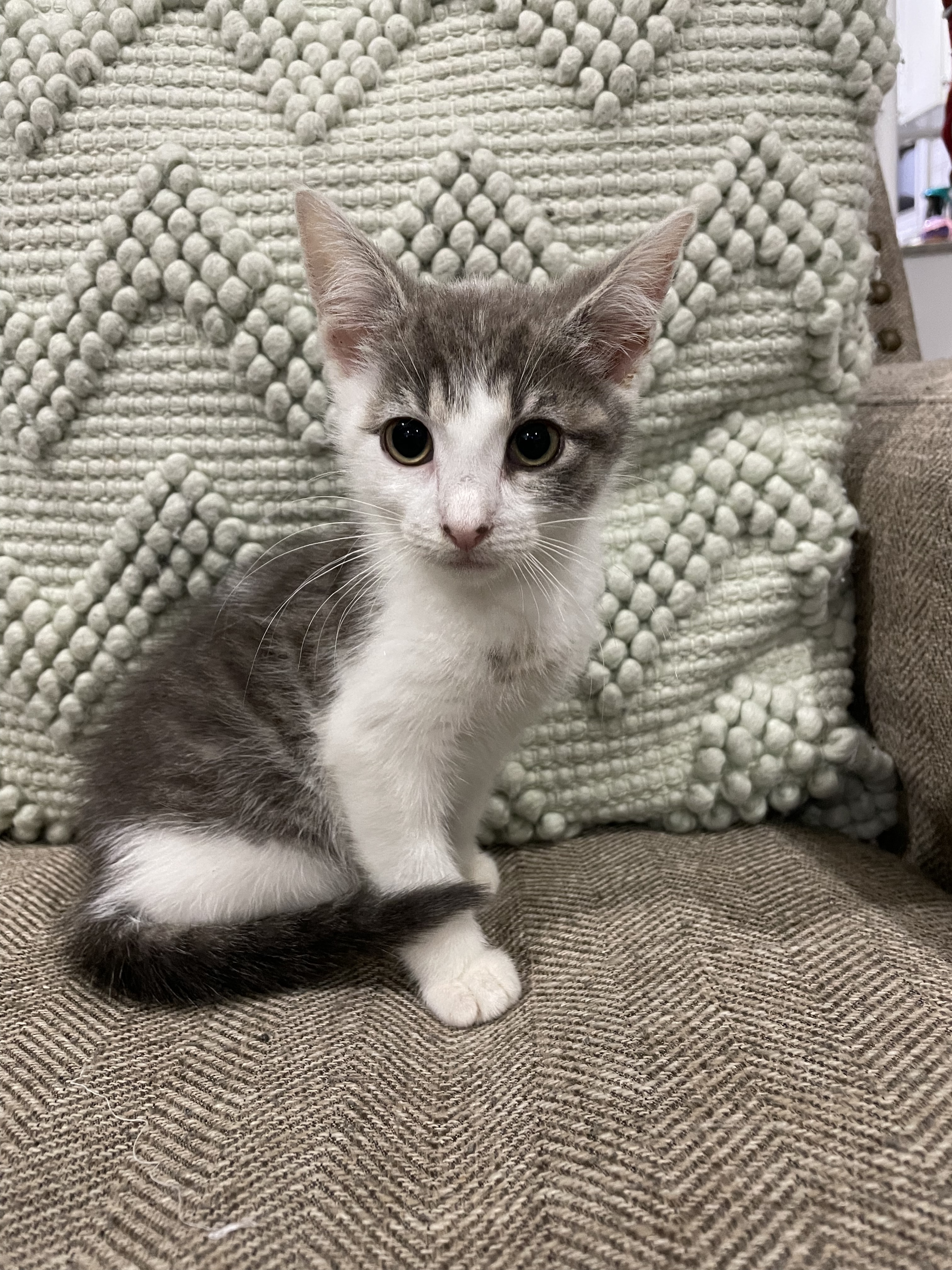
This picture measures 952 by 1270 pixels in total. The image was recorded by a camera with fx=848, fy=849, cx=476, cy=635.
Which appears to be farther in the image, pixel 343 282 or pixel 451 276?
pixel 451 276

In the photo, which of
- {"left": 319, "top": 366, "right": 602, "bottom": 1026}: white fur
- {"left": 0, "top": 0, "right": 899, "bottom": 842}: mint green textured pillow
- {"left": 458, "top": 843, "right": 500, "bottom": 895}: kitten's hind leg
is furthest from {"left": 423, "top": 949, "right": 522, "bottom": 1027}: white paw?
{"left": 0, "top": 0, "right": 899, "bottom": 842}: mint green textured pillow

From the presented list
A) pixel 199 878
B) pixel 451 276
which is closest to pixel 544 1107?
pixel 199 878

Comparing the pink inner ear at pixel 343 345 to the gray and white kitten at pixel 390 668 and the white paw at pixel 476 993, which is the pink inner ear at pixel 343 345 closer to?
the gray and white kitten at pixel 390 668

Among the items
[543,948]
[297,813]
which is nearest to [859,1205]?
[543,948]

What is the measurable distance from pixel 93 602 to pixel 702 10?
90 cm

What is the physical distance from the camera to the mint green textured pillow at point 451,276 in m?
0.87

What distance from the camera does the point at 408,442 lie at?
2.34ft

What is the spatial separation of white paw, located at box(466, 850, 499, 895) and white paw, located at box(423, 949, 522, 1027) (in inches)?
6.4

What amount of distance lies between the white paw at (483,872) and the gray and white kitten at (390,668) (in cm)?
8

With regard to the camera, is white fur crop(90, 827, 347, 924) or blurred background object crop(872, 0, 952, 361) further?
blurred background object crop(872, 0, 952, 361)

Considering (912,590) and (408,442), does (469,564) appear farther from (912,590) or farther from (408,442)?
(912,590)

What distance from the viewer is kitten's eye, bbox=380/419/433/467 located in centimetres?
71

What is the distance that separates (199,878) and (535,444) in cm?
49

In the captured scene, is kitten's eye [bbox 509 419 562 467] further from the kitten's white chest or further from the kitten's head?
the kitten's white chest
